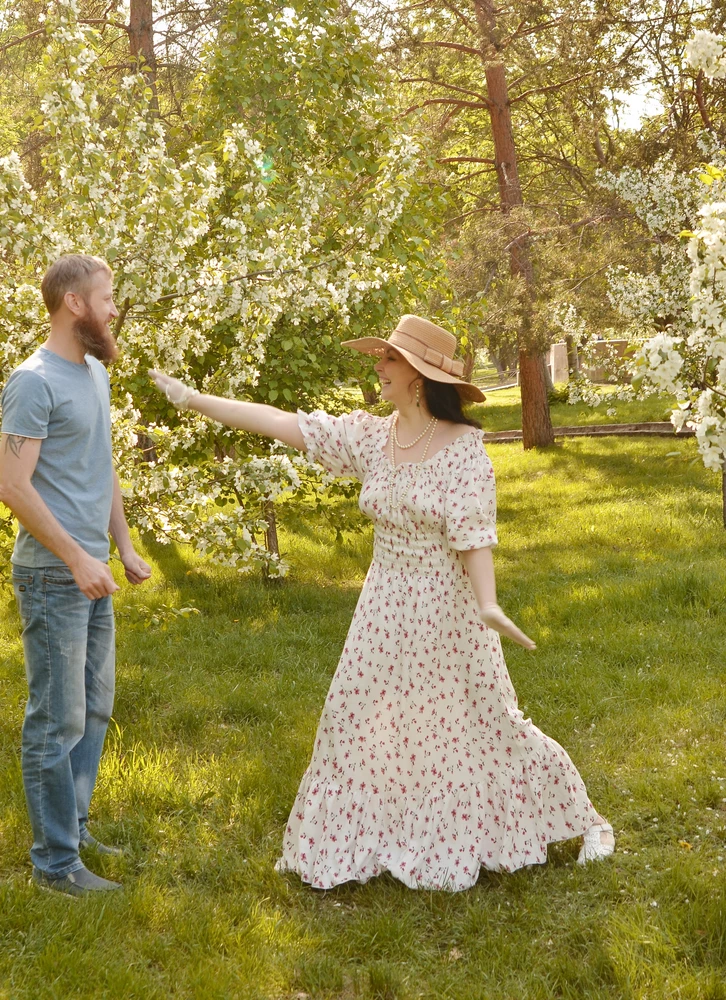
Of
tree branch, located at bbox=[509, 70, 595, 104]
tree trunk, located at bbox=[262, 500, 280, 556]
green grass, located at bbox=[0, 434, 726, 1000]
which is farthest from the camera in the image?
tree branch, located at bbox=[509, 70, 595, 104]

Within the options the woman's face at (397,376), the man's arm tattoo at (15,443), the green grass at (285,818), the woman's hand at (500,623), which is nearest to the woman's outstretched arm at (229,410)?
the woman's face at (397,376)

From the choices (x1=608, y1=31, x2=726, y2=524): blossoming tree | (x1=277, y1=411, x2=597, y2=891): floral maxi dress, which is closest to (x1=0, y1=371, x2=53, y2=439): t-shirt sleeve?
(x1=277, y1=411, x2=597, y2=891): floral maxi dress

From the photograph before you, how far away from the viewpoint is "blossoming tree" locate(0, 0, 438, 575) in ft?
15.9

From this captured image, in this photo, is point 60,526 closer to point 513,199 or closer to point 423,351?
point 423,351

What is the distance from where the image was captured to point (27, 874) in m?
3.65

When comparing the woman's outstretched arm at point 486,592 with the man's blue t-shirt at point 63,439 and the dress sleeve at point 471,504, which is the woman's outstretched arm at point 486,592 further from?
the man's blue t-shirt at point 63,439

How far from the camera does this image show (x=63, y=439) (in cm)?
329

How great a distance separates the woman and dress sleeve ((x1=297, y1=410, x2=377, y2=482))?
0.32 feet

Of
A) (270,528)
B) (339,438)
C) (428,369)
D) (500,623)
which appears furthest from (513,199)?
(500,623)

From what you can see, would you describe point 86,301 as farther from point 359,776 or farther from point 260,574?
point 260,574

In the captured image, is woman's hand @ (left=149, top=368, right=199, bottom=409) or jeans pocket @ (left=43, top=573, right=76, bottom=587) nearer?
jeans pocket @ (left=43, top=573, right=76, bottom=587)

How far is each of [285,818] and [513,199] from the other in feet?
40.1

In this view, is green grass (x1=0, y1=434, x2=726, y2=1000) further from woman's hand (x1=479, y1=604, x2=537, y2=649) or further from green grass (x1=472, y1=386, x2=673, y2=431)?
green grass (x1=472, y1=386, x2=673, y2=431)

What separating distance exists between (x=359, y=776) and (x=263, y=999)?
0.95 metres
